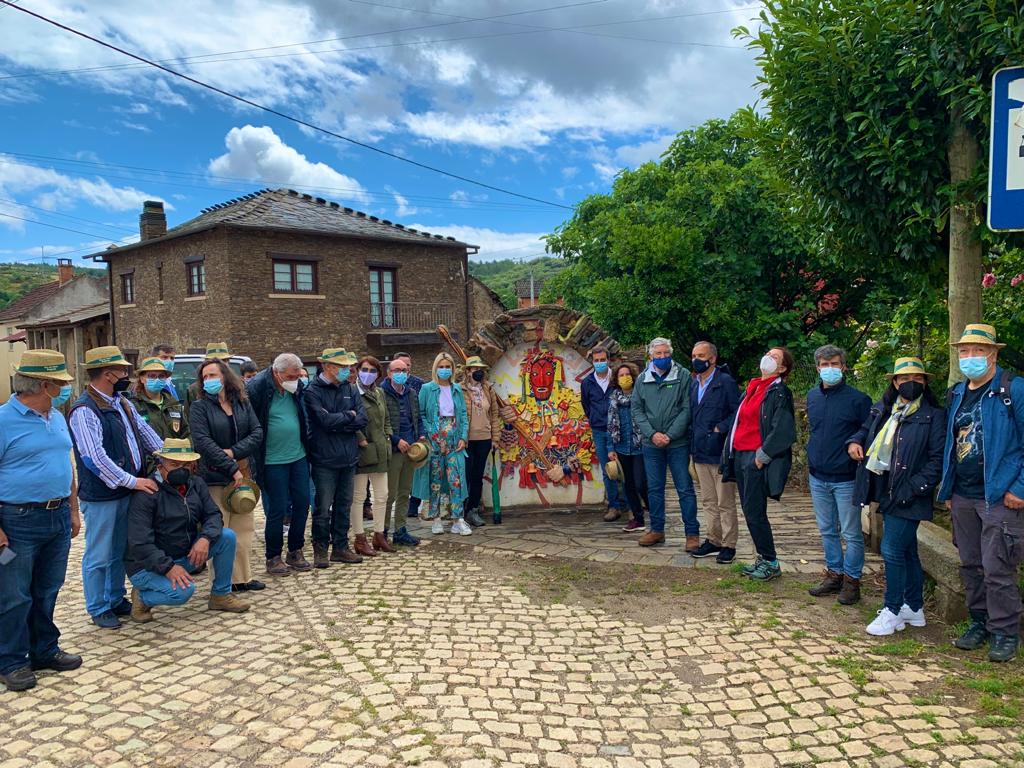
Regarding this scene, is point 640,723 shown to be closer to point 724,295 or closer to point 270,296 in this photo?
point 724,295

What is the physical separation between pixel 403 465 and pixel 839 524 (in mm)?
4094

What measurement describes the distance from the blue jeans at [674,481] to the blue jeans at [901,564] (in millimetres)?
2130

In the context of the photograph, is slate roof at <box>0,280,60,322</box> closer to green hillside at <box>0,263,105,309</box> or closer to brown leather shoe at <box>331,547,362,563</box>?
green hillside at <box>0,263,105,309</box>

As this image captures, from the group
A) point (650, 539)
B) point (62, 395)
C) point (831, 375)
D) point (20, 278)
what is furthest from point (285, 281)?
point (20, 278)

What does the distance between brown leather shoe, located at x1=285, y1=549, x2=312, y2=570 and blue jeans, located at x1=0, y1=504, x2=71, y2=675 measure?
215cm

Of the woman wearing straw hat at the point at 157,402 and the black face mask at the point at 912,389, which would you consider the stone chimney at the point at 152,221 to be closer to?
the woman wearing straw hat at the point at 157,402

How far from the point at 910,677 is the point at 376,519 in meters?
4.73

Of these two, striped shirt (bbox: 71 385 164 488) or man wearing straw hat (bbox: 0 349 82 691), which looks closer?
man wearing straw hat (bbox: 0 349 82 691)

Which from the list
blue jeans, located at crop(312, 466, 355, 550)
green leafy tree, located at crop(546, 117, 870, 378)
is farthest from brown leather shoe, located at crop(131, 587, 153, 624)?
green leafy tree, located at crop(546, 117, 870, 378)

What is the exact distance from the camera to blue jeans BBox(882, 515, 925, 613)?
183 inches

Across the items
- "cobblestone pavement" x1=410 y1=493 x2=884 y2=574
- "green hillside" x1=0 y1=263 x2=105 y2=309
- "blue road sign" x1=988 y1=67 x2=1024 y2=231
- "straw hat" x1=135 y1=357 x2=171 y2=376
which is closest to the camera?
"blue road sign" x1=988 y1=67 x2=1024 y2=231

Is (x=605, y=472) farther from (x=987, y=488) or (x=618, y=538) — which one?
(x=987, y=488)

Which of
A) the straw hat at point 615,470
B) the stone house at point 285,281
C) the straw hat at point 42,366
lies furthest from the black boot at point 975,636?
the stone house at point 285,281

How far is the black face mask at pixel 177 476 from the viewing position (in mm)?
4988
